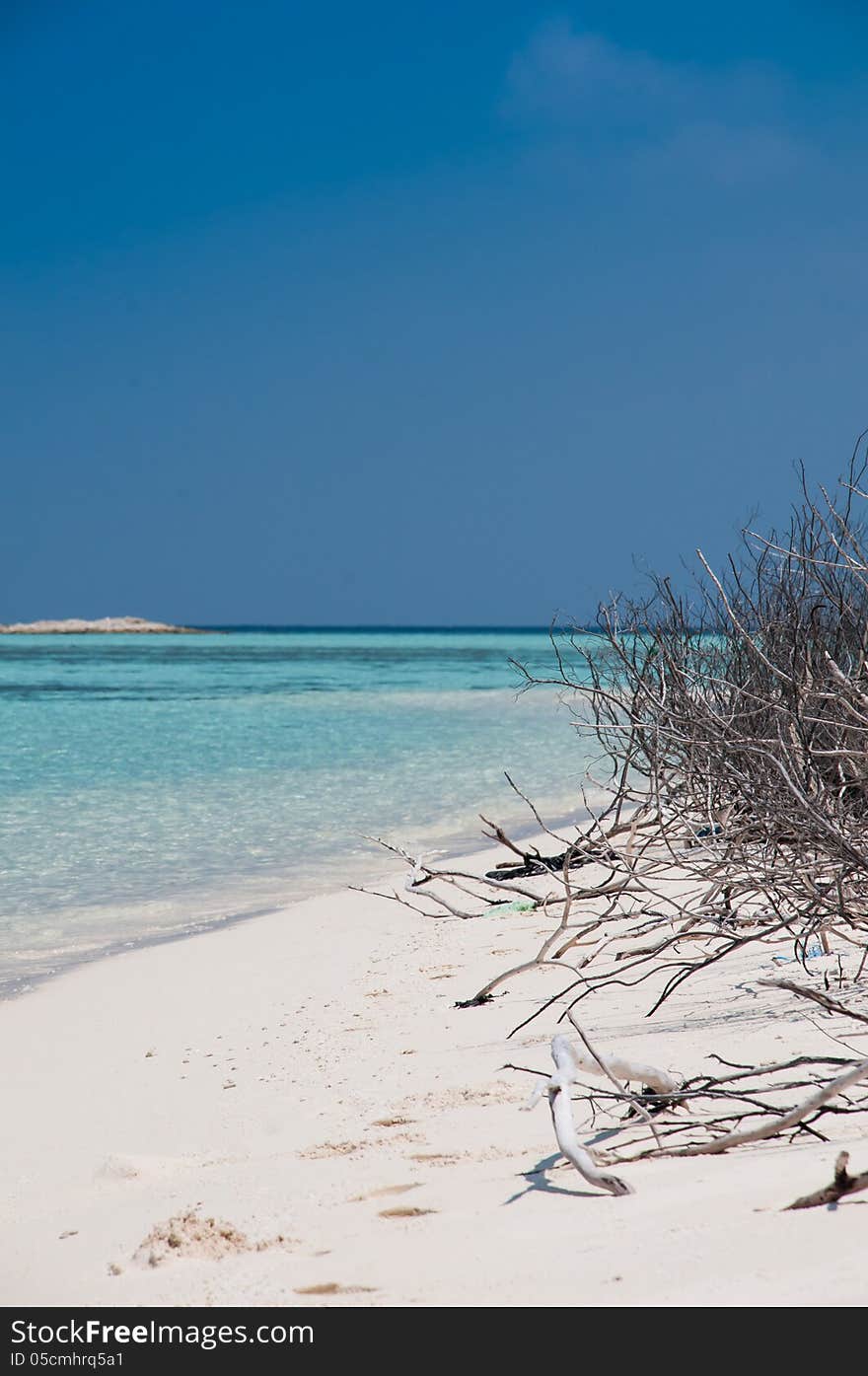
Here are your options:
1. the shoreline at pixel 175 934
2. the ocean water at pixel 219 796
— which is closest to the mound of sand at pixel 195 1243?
the shoreline at pixel 175 934

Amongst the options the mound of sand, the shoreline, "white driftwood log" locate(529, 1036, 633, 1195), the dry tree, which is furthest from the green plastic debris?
the mound of sand

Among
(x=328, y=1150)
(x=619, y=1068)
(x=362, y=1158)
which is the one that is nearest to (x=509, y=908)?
(x=328, y=1150)

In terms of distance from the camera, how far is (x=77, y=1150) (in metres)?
3.60

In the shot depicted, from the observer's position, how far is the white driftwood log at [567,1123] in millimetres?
2406

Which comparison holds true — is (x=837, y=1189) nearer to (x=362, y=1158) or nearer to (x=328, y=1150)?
(x=362, y=1158)

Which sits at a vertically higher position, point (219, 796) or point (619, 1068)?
point (619, 1068)

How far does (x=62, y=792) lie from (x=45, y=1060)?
330 inches

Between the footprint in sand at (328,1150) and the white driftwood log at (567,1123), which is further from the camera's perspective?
the footprint in sand at (328,1150)

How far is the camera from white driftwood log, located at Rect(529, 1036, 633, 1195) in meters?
2.41

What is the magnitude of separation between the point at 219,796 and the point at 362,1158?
9.70 m

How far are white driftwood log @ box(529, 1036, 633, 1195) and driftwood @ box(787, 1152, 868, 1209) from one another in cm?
37

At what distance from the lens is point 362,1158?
309cm

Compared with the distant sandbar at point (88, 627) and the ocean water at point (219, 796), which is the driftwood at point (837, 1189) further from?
the distant sandbar at point (88, 627)

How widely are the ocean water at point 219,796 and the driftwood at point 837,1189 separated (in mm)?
4578
